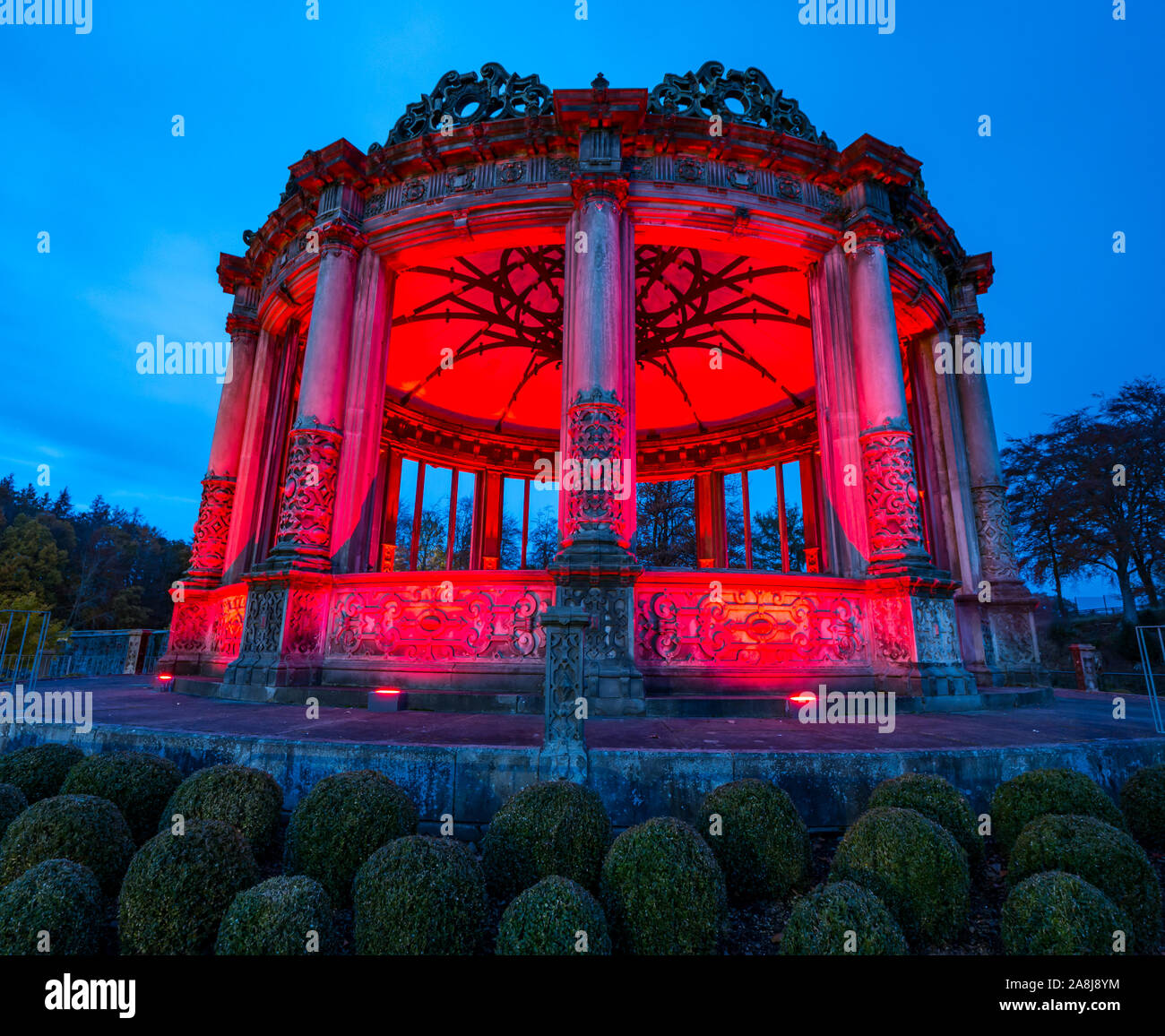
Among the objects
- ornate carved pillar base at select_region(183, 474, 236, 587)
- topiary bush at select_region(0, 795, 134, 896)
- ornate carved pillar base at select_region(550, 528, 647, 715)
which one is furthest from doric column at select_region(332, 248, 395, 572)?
topiary bush at select_region(0, 795, 134, 896)

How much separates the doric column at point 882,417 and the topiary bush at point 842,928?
658cm

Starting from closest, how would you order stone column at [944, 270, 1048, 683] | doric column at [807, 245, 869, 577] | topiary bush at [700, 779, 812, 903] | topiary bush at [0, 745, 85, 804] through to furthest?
1. topiary bush at [700, 779, 812, 903]
2. topiary bush at [0, 745, 85, 804]
3. doric column at [807, 245, 869, 577]
4. stone column at [944, 270, 1048, 683]

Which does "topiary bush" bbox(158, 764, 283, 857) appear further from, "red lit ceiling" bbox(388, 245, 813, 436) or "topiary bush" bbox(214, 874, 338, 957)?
"red lit ceiling" bbox(388, 245, 813, 436)

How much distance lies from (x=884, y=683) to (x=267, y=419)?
12.5 metres

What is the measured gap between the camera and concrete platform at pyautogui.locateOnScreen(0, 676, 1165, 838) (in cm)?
371

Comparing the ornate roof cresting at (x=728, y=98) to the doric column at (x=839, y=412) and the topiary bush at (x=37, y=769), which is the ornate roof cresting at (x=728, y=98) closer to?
the doric column at (x=839, y=412)

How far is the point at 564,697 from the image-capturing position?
12.9ft

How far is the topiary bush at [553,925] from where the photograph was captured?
85.4 inches

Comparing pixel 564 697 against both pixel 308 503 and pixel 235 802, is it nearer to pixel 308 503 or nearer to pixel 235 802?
pixel 235 802

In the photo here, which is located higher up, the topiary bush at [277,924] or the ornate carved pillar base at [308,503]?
the ornate carved pillar base at [308,503]

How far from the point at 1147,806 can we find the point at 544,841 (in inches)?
152

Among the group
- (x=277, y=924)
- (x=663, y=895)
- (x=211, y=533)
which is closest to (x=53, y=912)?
(x=277, y=924)

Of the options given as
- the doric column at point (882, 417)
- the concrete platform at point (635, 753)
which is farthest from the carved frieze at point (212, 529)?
the doric column at point (882, 417)

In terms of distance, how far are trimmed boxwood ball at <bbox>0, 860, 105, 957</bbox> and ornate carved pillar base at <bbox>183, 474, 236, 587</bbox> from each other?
973 centimetres
